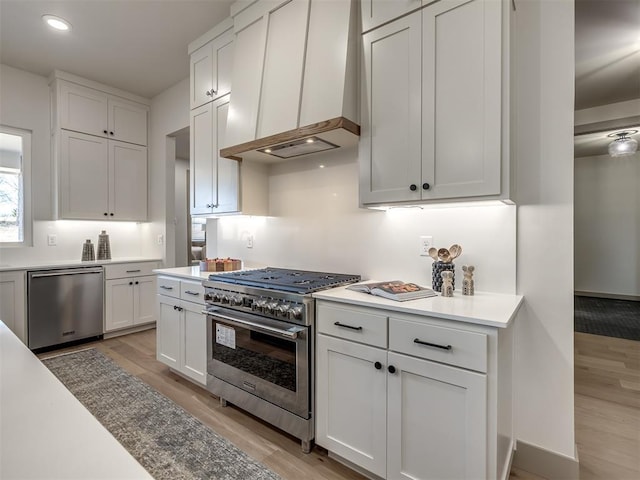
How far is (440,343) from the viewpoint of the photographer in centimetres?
144

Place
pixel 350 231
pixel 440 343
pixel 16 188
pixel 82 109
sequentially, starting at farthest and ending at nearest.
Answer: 1. pixel 82 109
2. pixel 16 188
3. pixel 350 231
4. pixel 440 343

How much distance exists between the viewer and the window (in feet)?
11.9

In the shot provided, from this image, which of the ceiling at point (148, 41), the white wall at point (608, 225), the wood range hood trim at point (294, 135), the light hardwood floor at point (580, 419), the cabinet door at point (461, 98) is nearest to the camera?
the cabinet door at point (461, 98)

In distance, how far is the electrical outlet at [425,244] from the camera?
209 centimetres

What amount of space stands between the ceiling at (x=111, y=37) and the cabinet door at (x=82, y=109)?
0.58ft

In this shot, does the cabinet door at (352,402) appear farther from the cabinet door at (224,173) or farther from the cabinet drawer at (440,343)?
the cabinet door at (224,173)

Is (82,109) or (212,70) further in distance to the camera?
(82,109)

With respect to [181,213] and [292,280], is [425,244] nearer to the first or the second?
[292,280]

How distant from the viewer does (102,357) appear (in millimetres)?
3373

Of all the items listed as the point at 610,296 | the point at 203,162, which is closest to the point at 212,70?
the point at 203,162

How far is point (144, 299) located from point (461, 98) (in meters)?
4.14

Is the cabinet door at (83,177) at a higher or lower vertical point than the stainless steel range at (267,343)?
higher

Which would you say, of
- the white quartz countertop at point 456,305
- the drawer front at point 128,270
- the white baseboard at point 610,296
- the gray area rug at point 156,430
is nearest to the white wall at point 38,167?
the drawer front at point 128,270

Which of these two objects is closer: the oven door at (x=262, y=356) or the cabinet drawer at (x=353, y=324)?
the cabinet drawer at (x=353, y=324)
